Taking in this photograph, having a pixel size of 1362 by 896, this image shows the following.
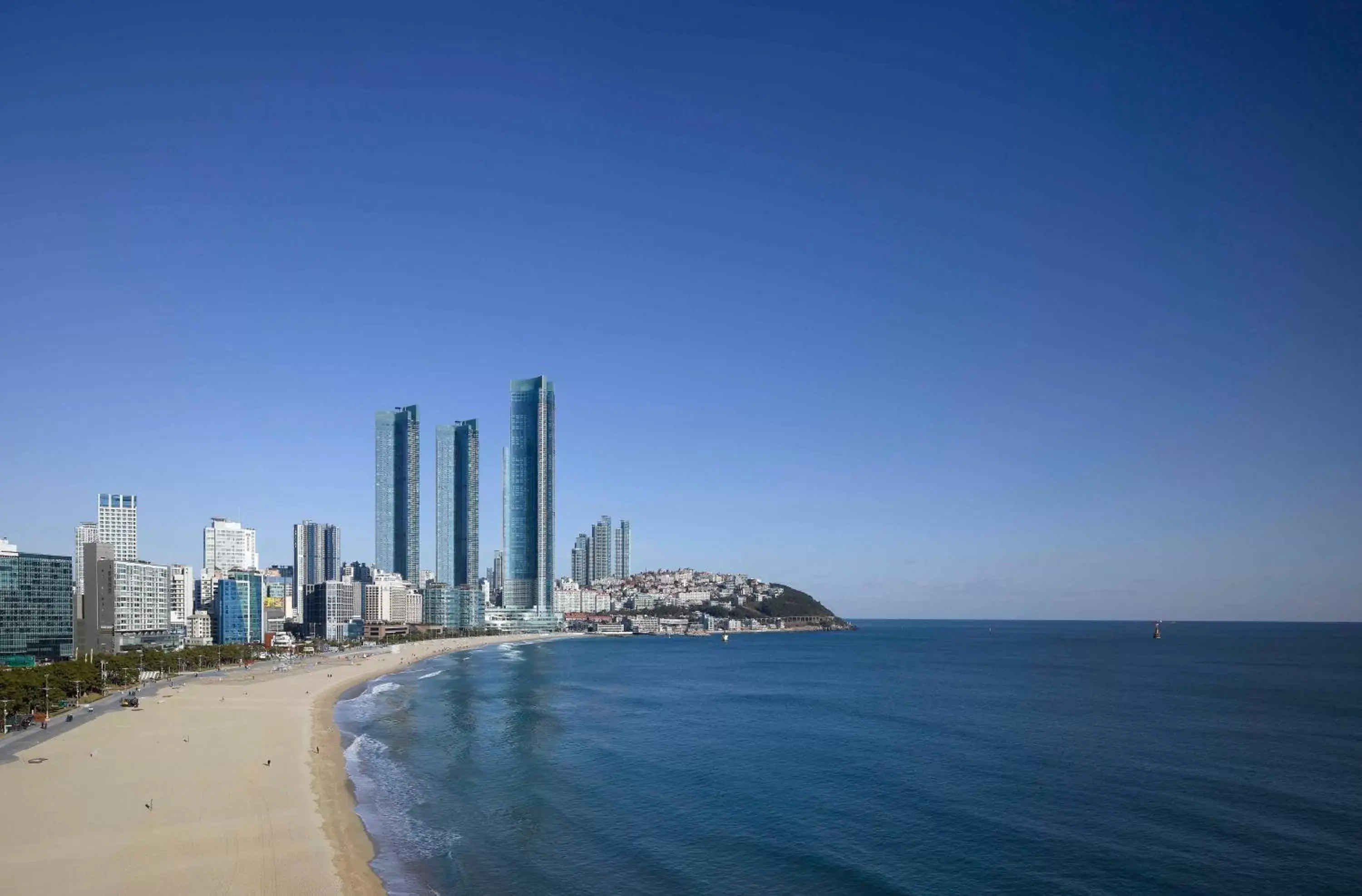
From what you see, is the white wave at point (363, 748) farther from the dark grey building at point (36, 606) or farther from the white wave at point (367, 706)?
the dark grey building at point (36, 606)

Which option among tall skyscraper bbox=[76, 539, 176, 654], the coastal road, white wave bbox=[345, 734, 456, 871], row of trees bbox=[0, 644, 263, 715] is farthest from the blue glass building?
white wave bbox=[345, 734, 456, 871]

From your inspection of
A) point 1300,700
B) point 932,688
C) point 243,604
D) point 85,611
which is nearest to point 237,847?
point 932,688

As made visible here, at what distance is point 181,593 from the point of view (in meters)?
166

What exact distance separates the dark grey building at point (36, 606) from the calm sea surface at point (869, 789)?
45.1 m

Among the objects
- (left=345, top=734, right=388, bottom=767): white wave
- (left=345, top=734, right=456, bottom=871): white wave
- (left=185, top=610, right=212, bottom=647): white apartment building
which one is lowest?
(left=185, top=610, right=212, bottom=647): white apartment building

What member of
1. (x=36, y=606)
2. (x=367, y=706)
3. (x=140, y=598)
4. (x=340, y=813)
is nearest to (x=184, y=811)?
(x=340, y=813)

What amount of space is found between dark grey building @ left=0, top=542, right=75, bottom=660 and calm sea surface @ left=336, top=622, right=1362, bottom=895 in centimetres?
4510

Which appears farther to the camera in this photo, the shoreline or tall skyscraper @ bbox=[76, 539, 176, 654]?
tall skyscraper @ bbox=[76, 539, 176, 654]

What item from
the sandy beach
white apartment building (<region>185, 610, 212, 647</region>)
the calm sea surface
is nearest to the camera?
the sandy beach

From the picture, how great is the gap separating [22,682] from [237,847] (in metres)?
38.3

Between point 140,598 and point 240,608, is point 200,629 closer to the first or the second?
point 240,608

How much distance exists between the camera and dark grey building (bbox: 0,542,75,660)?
302ft

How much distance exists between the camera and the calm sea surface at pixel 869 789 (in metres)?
28.2

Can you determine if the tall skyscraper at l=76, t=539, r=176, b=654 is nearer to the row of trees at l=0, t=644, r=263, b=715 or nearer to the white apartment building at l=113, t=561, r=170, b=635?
the white apartment building at l=113, t=561, r=170, b=635
